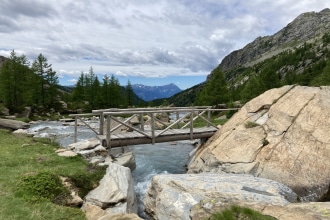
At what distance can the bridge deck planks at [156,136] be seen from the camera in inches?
732

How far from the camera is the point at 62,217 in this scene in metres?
10.3

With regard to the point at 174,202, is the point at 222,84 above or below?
above

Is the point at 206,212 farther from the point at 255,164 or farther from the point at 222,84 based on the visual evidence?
the point at 222,84

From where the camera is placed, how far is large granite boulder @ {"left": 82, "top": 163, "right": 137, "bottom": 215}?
11.9m

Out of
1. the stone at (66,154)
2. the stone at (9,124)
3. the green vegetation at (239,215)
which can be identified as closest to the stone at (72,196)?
the stone at (66,154)

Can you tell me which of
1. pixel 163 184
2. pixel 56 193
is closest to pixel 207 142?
pixel 163 184

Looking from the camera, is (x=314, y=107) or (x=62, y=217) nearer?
(x=62, y=217)

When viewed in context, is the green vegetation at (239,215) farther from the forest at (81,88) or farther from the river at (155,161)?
the forest at (81,88)

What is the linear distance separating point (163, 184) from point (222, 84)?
5094cm

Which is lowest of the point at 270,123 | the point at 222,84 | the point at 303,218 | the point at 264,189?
the point at 264,189

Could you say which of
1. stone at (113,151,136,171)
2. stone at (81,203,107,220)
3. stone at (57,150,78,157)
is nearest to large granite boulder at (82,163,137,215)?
stone at (81,203,107,220)

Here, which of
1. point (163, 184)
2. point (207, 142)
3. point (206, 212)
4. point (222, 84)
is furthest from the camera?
point (222, 84)

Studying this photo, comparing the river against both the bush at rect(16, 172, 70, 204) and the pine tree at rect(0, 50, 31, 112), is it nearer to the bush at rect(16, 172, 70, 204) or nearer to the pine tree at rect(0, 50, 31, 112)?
the bush at rect(16, 172, 70, 204)

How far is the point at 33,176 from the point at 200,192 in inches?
313
